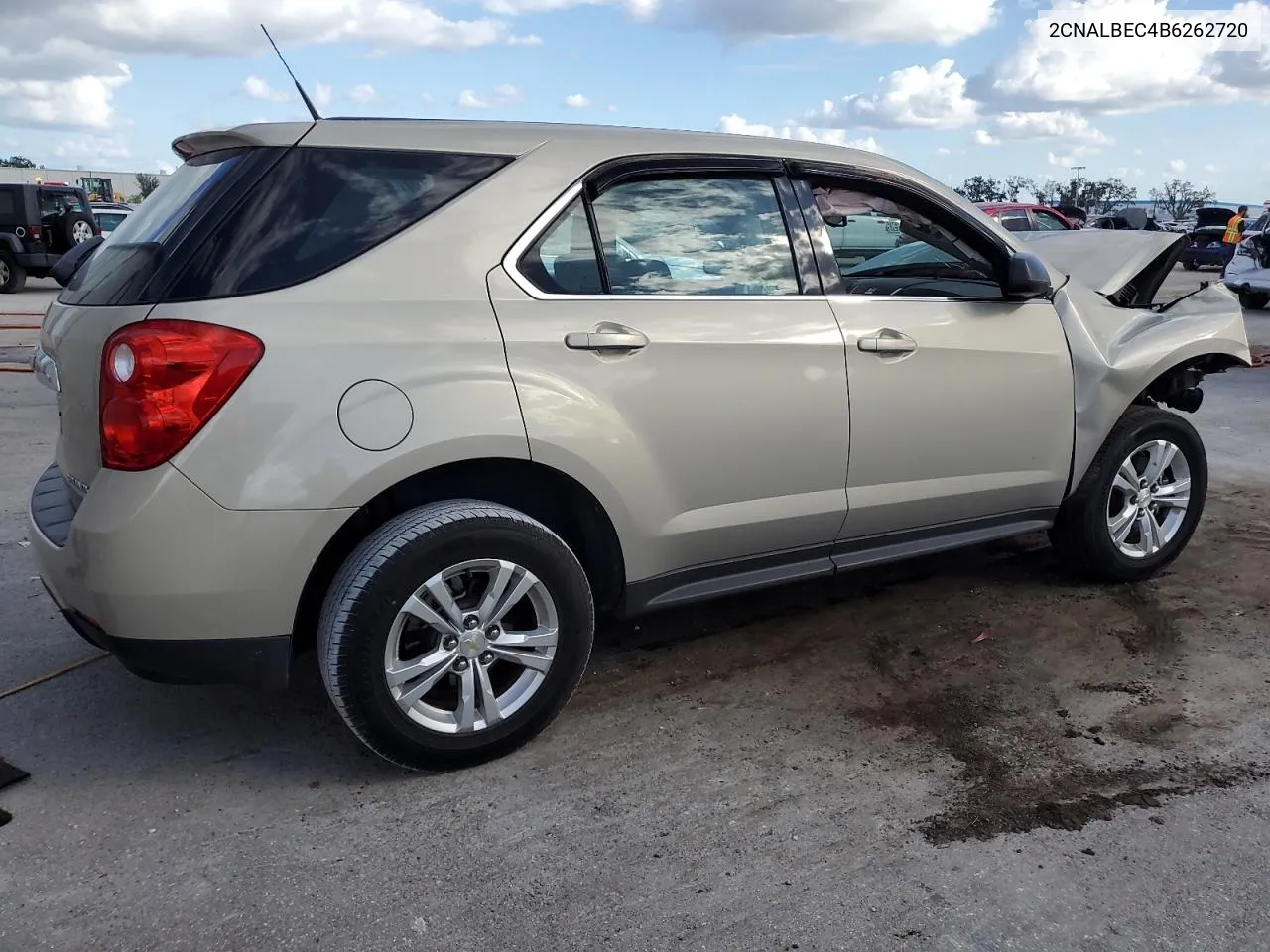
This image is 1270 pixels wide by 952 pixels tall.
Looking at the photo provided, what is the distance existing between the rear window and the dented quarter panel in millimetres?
2321

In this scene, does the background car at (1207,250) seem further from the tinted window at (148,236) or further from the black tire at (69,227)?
the tinted window at (148,236)

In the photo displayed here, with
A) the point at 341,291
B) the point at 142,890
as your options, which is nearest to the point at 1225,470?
the point at 341,291

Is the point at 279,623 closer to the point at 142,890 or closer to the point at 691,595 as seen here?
the point at 142,890

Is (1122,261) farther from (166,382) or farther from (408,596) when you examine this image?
(166,382)

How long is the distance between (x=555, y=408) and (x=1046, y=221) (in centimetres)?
1895

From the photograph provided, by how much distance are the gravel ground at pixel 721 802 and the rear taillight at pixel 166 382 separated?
0.99 meters

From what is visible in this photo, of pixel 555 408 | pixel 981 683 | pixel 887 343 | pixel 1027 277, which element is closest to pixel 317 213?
pixel 555 408

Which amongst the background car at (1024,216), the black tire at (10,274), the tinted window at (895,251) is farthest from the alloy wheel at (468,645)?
the black tire at (10,274)

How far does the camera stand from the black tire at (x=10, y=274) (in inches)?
754

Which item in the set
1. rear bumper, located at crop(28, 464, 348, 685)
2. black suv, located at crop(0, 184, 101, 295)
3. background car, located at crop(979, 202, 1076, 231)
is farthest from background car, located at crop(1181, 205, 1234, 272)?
rear bumper, located at crop(28, 464, 348, 685)

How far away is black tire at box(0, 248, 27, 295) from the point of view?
19141 millimetres

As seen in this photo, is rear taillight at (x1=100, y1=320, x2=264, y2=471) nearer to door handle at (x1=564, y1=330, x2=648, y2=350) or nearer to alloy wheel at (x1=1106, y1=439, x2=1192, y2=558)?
door handle at (x1=564, y1=330, x2=648, y2=350)

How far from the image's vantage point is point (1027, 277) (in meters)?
3.79

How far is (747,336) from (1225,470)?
14.9 feet
